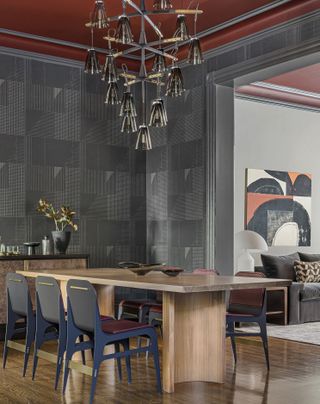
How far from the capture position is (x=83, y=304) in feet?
14.0

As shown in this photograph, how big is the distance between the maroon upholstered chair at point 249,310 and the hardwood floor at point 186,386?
0.27 metres

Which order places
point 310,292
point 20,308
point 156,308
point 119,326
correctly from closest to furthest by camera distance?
point 119,326 < point 20,308 < point 156,308 < point 310,292

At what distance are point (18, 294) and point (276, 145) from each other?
18.3 feet

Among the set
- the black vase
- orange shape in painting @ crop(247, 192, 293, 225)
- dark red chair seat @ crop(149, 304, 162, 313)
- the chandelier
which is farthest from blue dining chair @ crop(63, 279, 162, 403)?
orange shape in painting @ crop(247, 192, 293, 225)

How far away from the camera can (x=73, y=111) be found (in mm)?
7734

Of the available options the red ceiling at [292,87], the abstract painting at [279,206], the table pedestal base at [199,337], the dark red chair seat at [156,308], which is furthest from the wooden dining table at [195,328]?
the abstract painting at [279,206]

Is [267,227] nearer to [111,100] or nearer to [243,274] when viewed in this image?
[243,274]

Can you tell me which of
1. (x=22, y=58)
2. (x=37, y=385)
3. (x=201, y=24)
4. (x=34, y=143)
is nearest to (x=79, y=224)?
(x=34, y=143)

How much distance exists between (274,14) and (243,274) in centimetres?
253

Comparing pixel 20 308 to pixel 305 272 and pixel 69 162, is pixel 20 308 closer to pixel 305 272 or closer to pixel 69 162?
pixel 69 162

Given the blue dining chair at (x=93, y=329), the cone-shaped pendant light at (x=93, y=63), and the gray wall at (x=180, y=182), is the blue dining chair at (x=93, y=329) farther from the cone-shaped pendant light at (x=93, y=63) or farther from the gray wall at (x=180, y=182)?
the gray wall at (x=180, y=182)

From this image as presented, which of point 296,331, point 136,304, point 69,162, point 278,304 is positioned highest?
point 69,162

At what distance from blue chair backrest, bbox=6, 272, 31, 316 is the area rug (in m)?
3.05

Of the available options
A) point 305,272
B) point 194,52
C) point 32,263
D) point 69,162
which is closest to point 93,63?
point 194,52
